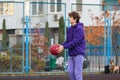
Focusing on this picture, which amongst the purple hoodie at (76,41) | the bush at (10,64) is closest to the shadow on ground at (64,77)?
the bush at (10,64)

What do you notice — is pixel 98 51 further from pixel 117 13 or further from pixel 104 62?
pixel 117 13

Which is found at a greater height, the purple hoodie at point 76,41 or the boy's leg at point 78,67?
the purple hoodie at point 76,41

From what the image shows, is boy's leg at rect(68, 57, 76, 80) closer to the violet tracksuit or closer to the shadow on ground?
the violet tracksuit

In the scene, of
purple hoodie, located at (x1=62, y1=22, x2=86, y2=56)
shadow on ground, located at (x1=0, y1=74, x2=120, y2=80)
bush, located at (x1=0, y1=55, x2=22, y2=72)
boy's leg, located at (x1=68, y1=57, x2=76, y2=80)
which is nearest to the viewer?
purple hoodie, located at (x1=62, y1=22, x2=86, y2=56)

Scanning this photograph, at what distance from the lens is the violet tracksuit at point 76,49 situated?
31.0 ft

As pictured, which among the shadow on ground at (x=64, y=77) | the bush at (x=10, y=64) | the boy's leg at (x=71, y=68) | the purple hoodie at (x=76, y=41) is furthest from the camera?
the bush at (x=10, y=64)

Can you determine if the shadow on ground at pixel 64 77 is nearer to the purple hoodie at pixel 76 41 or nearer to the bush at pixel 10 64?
the bush at pixel 10 64

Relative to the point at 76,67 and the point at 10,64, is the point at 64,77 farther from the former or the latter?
the point at 76,67

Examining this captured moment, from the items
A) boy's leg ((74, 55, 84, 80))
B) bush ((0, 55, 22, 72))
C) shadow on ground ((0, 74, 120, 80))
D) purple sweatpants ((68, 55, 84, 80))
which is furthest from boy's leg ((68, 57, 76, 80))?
bush ((0, 55, 22, 72))

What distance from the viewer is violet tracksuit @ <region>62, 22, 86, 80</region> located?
9438 mm

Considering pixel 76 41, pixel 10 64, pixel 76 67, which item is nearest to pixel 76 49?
pixel 76 41

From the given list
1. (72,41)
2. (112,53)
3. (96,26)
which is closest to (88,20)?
(96,26)

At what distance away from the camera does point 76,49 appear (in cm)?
953

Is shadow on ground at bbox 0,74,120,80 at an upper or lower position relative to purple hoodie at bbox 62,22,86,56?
lower
